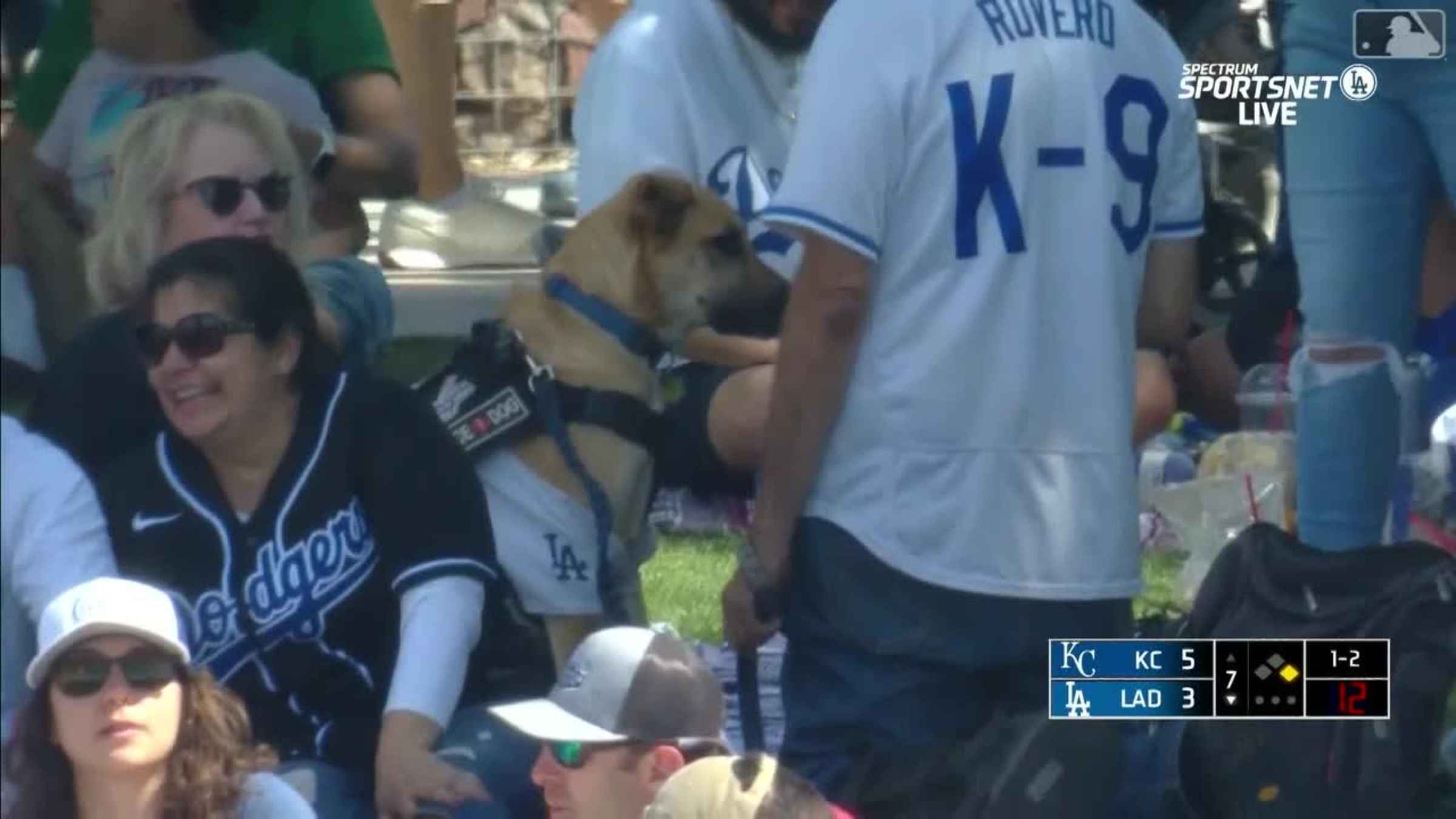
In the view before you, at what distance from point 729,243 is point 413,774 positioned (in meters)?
0.79

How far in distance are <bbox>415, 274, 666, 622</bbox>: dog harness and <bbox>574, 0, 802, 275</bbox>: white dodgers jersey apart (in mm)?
225

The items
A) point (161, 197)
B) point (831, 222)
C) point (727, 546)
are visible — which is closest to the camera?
point (831, 222)

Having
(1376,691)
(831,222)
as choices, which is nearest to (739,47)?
(831,222)

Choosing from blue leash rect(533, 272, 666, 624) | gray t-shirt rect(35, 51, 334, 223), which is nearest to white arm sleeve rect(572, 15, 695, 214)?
blue leash rect(533, 272, 666, 624)

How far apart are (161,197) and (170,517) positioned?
442mm

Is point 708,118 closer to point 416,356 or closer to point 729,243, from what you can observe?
point 729,243

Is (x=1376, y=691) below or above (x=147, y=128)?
below

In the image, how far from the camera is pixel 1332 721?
3088 mm

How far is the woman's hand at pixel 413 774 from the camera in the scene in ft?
10.4

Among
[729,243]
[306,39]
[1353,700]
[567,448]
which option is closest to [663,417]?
[567,448]

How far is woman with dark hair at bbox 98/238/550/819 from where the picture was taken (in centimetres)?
328

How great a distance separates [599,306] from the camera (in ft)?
11.8

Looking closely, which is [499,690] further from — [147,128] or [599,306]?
[147,128]

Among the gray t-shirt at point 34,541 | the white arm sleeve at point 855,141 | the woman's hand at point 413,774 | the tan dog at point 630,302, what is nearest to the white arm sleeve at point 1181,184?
the white arm sleeve at point 855,141
